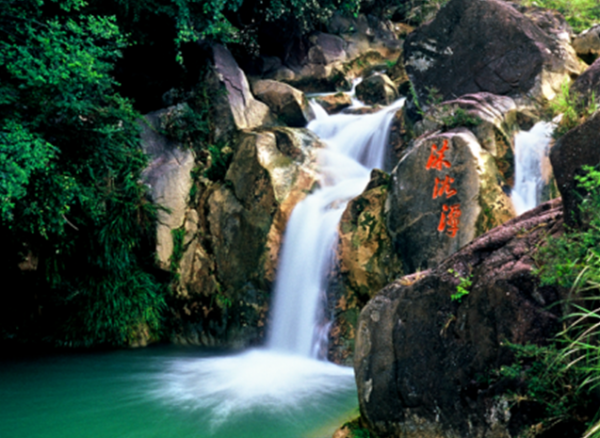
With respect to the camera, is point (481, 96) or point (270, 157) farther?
point (270, 157)

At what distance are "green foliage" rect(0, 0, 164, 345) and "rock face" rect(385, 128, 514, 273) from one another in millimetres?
4303

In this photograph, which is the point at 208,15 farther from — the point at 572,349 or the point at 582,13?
the point at 572,349

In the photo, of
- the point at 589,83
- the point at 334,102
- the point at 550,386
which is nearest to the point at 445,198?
the point at 589,83

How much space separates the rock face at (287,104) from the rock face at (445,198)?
5.04 metres

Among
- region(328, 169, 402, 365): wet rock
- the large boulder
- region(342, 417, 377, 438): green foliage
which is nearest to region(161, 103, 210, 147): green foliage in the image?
the large boulder

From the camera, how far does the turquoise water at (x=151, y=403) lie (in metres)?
4.79

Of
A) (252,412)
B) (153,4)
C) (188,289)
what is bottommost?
(252,412)

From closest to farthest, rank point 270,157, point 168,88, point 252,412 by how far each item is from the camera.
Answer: point 252,412 < point 270,157 < point 168,88

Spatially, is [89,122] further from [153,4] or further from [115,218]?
[153,4]

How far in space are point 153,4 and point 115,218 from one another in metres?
4.07

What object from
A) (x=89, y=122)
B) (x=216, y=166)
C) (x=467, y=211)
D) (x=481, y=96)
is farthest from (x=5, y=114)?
(x=481, y=96)

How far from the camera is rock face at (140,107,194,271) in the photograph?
8.41 metres

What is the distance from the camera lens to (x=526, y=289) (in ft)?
9.55

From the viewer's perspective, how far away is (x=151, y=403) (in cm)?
548
